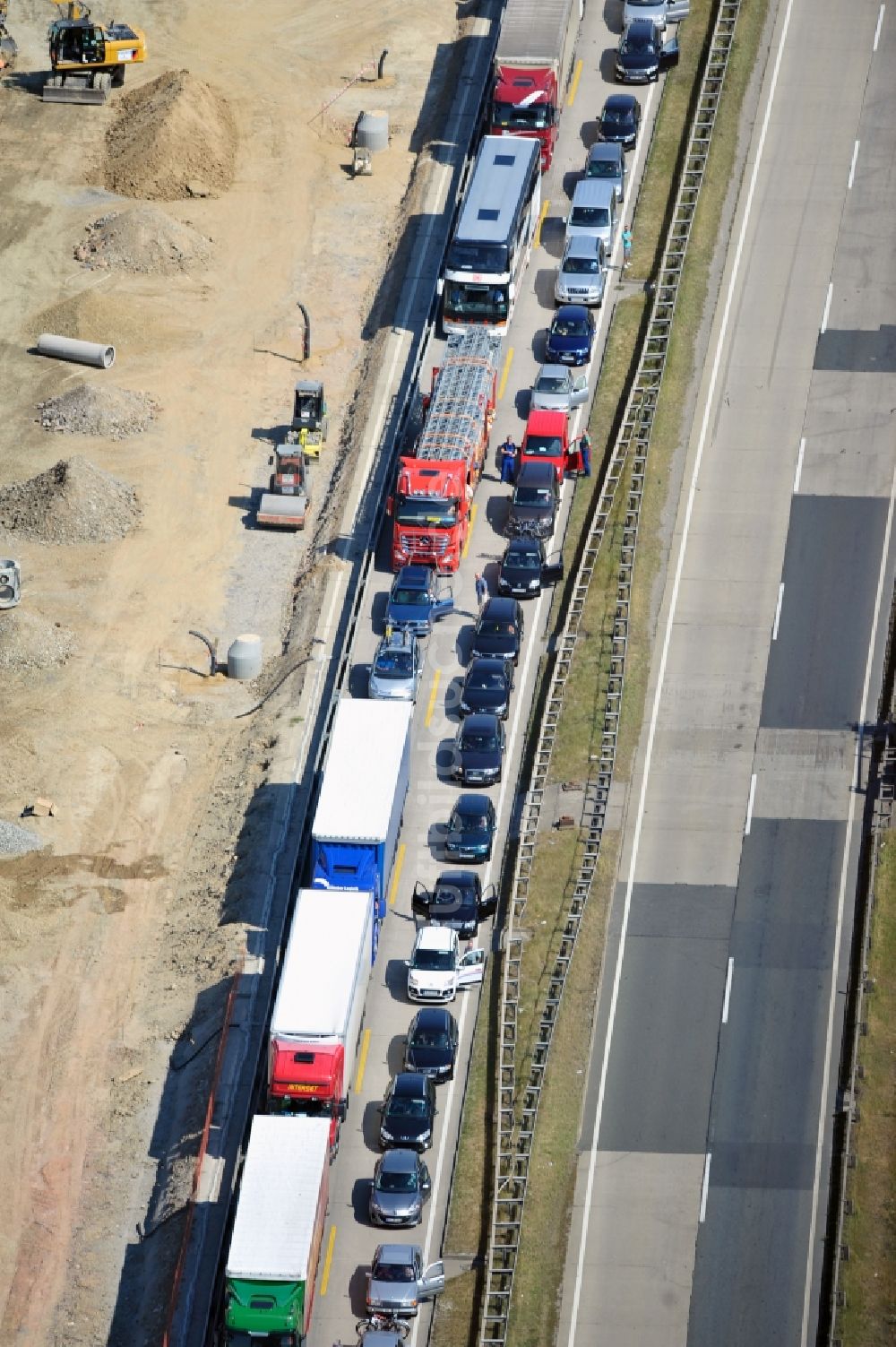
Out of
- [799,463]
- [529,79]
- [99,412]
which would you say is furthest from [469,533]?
[529,79]

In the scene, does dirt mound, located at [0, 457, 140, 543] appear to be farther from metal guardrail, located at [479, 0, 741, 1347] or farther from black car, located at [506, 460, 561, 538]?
metal guardrail, located at [479, 0, 741, 1347]

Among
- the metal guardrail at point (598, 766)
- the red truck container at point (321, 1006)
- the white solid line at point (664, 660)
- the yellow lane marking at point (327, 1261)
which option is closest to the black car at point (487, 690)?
the metal guardrail at point (598, 766)

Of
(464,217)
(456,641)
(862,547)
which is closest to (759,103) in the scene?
(464,217)

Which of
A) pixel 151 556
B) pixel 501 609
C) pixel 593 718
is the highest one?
pixel 151 556

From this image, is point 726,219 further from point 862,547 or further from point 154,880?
point 154,880

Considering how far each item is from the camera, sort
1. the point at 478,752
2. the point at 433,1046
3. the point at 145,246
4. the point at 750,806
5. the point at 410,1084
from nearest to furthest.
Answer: the point at 410,1084, the point at 433,1046, the point at 750,806, the point at 478,752, the point at 145,246

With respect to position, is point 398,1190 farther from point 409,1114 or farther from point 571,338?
point 571,338

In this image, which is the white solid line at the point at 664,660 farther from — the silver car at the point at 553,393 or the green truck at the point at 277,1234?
the green truck at the point at 277,1234
